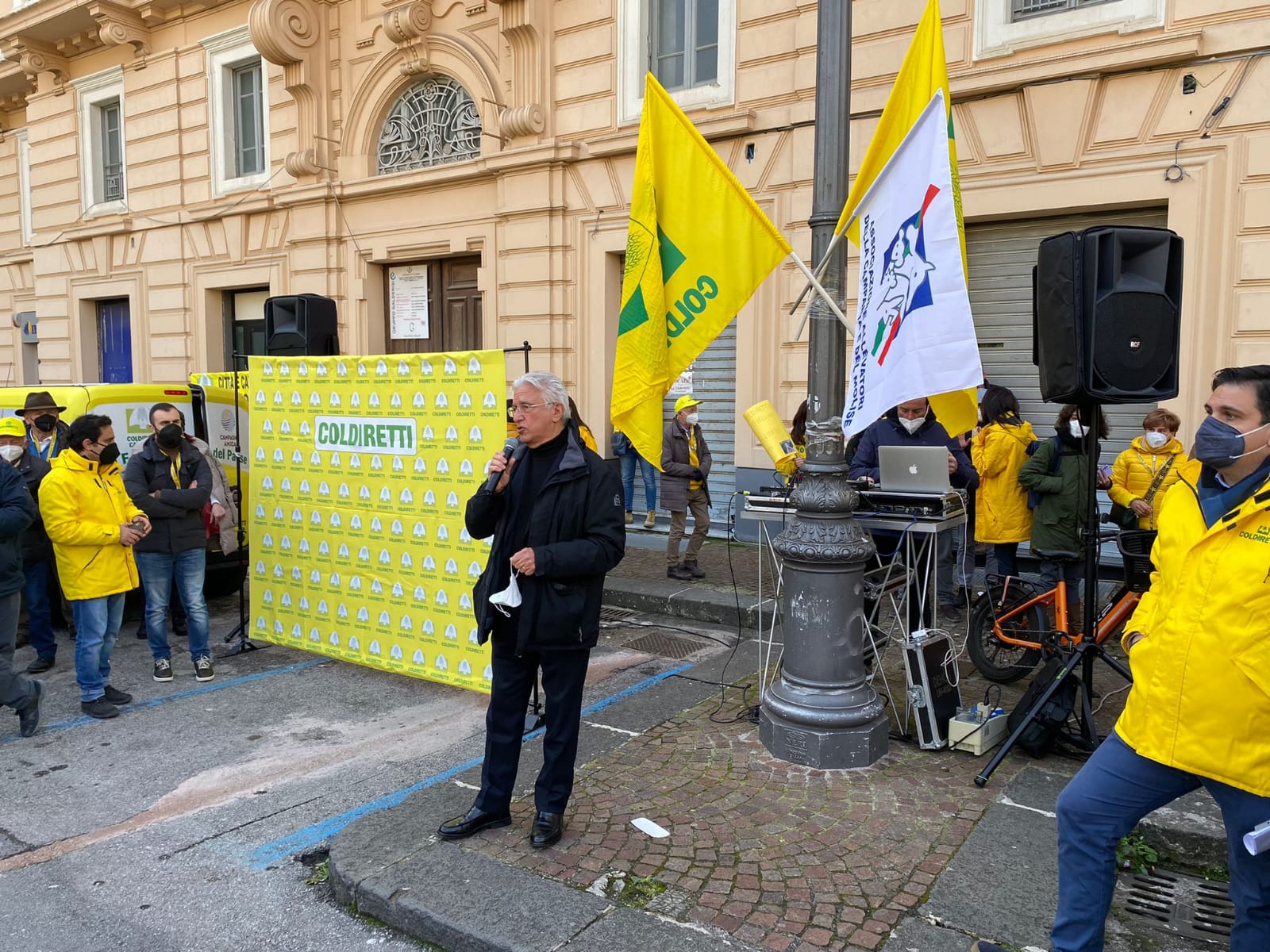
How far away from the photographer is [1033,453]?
662cm

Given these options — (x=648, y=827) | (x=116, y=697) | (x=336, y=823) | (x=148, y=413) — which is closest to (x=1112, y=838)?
(x=648, y=827)

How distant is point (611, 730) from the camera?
523 centimetres

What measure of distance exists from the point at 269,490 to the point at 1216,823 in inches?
245

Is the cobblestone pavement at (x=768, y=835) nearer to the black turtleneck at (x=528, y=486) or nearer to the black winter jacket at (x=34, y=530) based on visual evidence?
the black turtleneck at (x=528, y=486)

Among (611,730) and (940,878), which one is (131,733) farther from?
(940,878)

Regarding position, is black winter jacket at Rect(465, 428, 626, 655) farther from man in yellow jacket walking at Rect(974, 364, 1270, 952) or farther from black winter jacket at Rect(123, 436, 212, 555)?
black winter jacket at Rect(123, 436, 212, 555)

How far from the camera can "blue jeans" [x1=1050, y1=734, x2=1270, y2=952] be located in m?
2.58

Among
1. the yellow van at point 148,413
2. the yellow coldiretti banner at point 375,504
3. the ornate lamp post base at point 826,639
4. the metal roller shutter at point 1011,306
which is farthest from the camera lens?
the metal roller shutter at point 1011,306

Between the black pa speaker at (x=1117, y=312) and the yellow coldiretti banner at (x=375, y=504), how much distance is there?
3.04 meters

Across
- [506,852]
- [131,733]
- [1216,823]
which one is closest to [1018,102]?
[1216,823]

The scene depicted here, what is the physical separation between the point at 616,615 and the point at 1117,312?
203 inches

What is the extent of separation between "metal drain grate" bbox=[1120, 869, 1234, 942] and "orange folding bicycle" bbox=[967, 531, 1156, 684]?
4.77 feet

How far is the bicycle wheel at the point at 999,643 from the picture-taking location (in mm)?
5910

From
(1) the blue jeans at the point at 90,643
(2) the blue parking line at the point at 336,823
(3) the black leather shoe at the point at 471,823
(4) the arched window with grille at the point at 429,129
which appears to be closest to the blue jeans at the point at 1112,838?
(3) the black leather shoe at the point at 471,823
